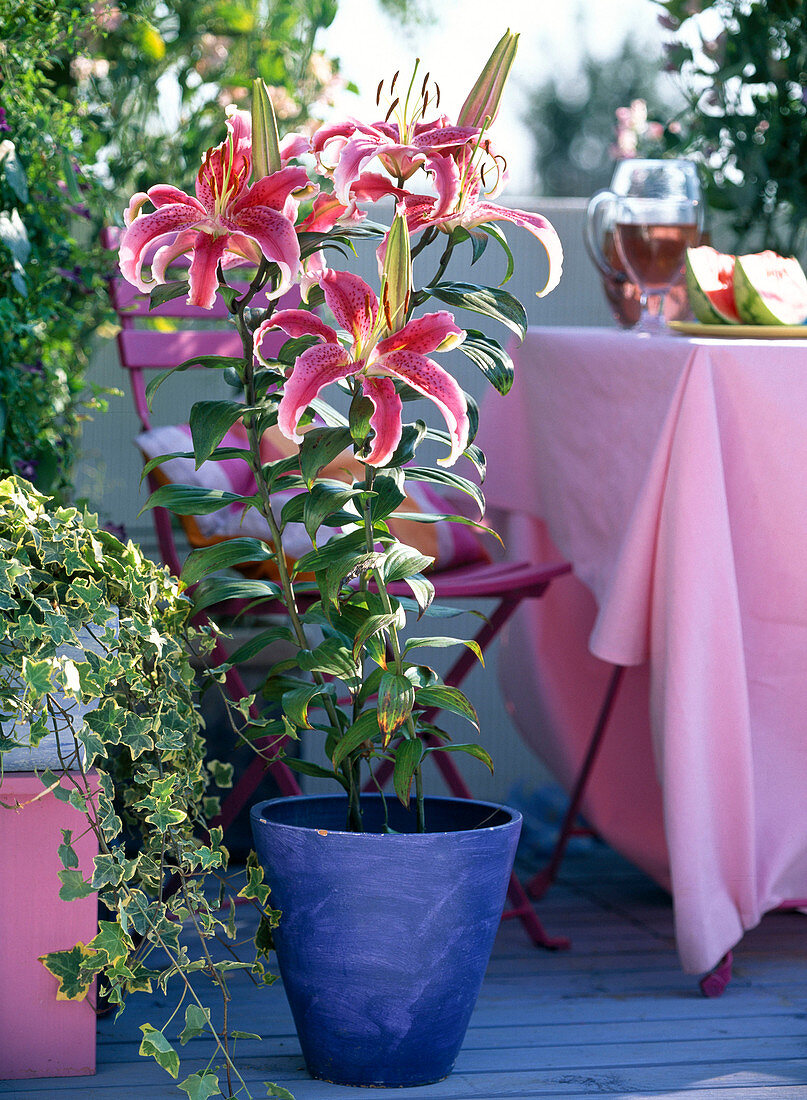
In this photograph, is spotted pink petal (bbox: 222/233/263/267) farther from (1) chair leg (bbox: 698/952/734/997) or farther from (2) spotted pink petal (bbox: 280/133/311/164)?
(1) chair leg (bbox: 698/952/734/997)

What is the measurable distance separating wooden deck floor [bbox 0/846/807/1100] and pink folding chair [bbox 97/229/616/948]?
0.40 ft

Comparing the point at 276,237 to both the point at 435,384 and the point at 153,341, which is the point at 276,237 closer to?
the point at 435,384

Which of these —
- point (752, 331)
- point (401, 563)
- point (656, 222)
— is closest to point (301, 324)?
point (401, 563)

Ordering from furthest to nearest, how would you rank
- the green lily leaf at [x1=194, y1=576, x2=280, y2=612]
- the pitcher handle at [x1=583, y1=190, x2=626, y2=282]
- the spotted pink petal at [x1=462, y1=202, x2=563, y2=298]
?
the pitcher handle at [x1=583, y1=190, x2=626, y2=282], the green lily leaf at [x1=194, y1=576, x2=280, y2=612], the spotted pink petal at [x1=462, y1=202, x2=563, y2=298]

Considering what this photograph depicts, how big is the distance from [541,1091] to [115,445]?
5.09 ft

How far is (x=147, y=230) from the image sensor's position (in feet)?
4.18

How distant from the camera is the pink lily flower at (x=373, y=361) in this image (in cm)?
123

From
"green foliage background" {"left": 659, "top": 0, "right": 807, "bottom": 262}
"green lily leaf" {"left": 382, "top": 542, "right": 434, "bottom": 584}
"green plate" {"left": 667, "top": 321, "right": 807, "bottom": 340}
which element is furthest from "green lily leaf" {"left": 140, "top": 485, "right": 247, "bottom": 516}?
"green foliage background" {"left": 659, "top": 0, "right": 807, "bottom": 262}

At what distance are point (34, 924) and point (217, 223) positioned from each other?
2.55 feet

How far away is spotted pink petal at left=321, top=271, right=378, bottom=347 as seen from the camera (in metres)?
1.28

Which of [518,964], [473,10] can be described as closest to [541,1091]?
[518,964]

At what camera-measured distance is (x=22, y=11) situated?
1.80 metres

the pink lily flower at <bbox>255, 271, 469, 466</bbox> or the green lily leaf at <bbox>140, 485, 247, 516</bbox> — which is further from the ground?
the pink lily flower at <bbox>255, 271, 469, 466</bbox>

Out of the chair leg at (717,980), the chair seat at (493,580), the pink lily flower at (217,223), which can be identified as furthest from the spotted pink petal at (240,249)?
the chair leg at (717,980)
